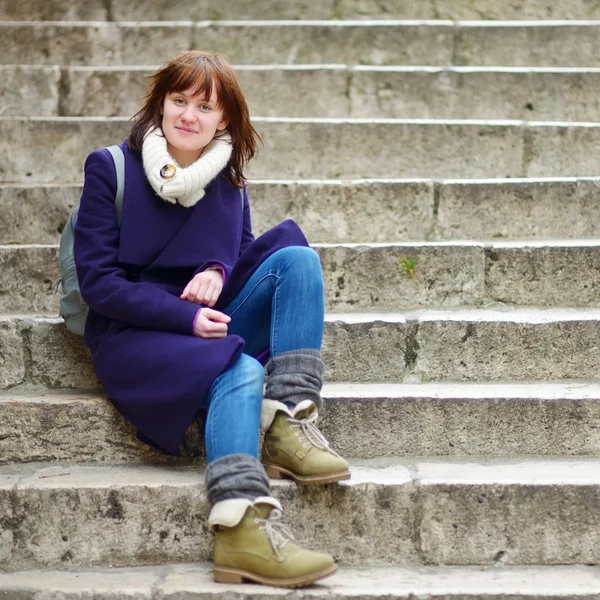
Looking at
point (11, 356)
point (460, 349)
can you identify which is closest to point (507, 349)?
point (460, 349)

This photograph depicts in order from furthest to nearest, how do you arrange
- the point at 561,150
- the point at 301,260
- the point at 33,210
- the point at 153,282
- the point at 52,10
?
the point at 52,10
the point at 561,150
the point at 33,210
the point at 153,282
the point at 301,260

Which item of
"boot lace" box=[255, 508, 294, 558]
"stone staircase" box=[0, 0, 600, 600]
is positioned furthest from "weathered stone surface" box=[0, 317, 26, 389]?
"boot lace" box=[255, 508, 294, 558]

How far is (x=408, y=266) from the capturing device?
3225 mm

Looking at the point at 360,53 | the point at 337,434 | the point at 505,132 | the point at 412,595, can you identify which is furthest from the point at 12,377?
the point at 360,53

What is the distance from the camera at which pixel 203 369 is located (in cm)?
235

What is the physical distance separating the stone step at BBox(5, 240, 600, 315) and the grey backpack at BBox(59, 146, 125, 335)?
0.52 m

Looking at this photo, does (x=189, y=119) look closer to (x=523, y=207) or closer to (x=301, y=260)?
(x=301, y=260)

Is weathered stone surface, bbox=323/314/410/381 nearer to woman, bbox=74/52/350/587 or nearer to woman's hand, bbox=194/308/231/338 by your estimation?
woman, bbox=74/52/350/587

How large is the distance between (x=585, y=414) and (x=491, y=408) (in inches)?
11.4

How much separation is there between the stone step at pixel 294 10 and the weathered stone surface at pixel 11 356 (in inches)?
109

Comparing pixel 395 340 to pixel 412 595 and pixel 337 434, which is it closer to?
pixel 337 434

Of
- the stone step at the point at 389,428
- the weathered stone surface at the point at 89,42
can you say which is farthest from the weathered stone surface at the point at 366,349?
the weathered stone surface at the point at 89,42

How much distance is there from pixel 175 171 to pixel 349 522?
111 centimetres

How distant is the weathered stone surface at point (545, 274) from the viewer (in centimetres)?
318
